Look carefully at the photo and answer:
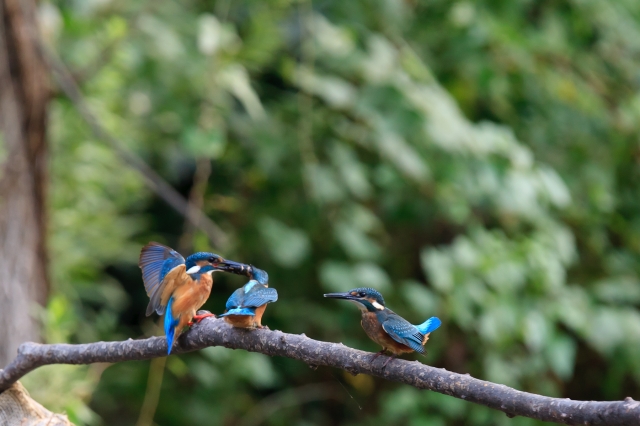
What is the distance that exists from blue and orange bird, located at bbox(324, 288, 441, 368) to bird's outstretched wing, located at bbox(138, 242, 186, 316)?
0.97 feet

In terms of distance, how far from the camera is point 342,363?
1044 millimetres

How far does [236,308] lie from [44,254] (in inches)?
73.5

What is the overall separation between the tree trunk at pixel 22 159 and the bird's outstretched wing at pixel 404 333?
6.23 feet

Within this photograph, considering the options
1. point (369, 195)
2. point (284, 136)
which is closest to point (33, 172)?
point (284, 136)

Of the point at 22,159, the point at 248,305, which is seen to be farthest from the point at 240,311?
the point at 22,159

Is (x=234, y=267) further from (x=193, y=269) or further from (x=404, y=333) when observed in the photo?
(x=404, y=333)

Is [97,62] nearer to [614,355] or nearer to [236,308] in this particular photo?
[236,308]

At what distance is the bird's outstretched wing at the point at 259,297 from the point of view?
3.66 ft

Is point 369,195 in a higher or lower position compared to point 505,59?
lower

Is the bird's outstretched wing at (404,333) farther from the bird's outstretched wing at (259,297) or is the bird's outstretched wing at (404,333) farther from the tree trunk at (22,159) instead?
the tree trunk at (22,159)

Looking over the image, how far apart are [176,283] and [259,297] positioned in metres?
0.17

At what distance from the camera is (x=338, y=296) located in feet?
3.69

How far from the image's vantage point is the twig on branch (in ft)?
2.71

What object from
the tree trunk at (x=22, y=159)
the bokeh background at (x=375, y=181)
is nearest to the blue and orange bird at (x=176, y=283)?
the bokeh background at (x=375, y=181)
